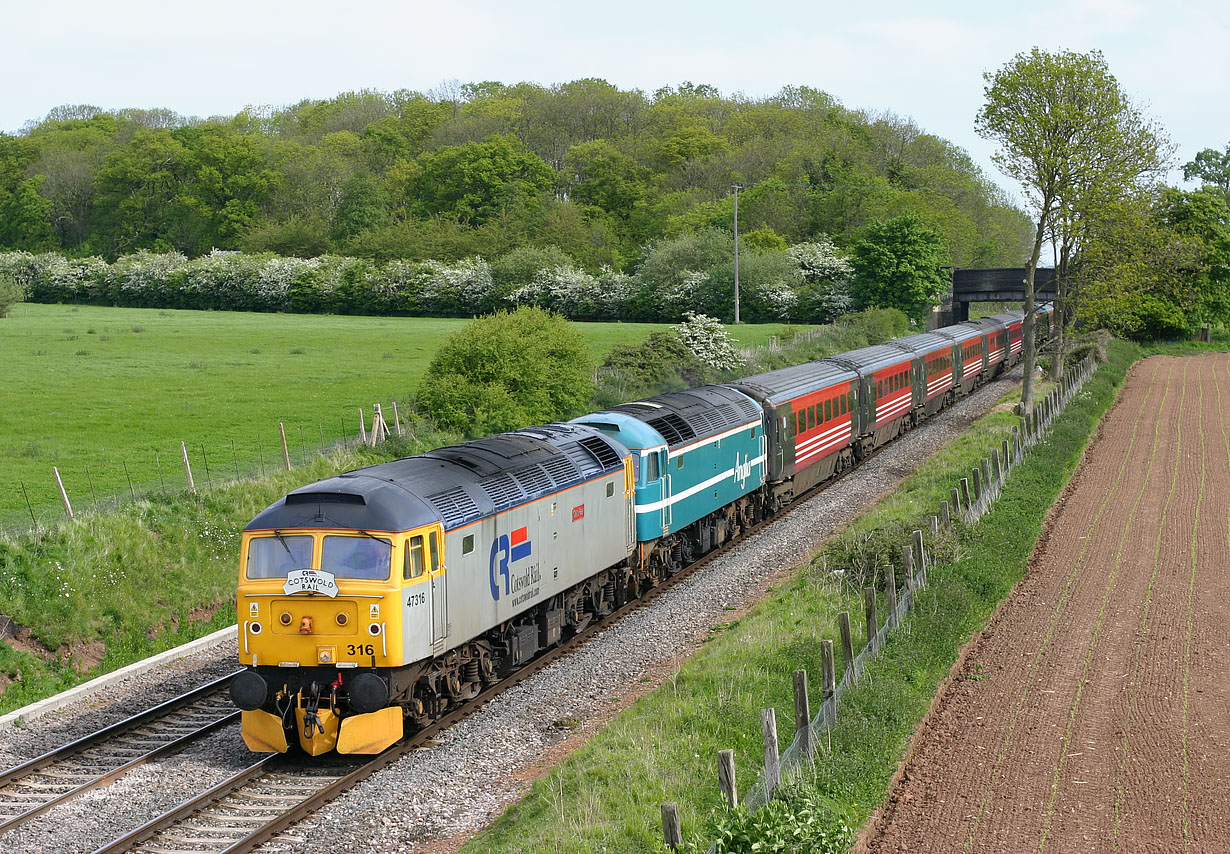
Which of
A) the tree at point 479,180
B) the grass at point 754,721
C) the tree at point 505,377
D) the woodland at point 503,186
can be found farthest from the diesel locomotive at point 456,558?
the tree at point 479,180

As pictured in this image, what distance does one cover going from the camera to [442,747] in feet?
49.7

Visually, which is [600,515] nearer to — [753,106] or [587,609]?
[587,609]

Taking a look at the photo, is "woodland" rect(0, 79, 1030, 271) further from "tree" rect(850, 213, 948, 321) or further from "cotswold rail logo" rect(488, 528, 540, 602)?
"cotswold rail logo" rect(488, 528, 540, 602)

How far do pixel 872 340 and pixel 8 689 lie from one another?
5520 centimetres

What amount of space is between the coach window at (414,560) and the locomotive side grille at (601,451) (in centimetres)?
609

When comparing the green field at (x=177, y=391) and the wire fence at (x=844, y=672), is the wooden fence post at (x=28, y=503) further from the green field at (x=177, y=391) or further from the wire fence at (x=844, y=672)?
the wire fence at (x=844, y=672)

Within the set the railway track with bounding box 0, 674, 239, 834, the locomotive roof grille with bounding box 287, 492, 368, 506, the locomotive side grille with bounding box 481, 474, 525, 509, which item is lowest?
the railway track with bounding box 0, 674, 239, 834

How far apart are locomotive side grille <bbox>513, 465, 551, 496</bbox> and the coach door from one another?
8.92ft

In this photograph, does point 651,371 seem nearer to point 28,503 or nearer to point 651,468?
point 651,468

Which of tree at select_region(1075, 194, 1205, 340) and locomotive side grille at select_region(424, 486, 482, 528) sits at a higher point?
tree at select_region(1075, 194, 1205, 340)

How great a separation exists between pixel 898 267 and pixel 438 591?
215ft

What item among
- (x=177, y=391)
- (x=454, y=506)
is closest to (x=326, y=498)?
(x=454, y=506)

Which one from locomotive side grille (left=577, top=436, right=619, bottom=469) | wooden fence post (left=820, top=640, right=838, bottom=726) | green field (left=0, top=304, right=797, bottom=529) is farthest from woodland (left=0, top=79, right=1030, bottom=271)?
wooden fence post (left=820, top=640, right=838, bottom=726)

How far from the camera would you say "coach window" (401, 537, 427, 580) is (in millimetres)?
14586
